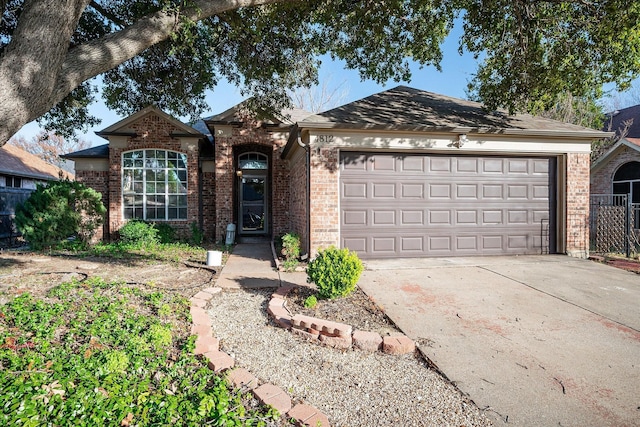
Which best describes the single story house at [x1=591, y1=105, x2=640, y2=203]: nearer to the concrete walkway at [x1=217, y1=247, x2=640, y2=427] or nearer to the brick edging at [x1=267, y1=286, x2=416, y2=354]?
the concrete walkway at [x1=217, y1=247, x2=640, y2=427]

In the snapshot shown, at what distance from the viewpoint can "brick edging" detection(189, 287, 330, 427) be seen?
2.21 m

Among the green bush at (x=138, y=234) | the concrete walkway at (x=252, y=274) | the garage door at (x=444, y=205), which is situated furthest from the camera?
the green bush at (x=138, y=234)

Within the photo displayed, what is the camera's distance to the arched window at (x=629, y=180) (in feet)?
39.4

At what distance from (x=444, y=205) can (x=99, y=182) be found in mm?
11177

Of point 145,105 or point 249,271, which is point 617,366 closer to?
point 249,271

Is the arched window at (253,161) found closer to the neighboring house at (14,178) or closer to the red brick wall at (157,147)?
the red brick wall at (157,147)

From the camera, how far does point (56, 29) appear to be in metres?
3.31

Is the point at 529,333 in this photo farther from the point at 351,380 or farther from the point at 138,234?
the point at 138,234

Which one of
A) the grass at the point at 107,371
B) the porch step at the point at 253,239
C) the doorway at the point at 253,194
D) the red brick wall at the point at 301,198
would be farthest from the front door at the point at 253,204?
the grass at the point at 107,371

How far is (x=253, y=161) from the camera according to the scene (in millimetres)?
12344

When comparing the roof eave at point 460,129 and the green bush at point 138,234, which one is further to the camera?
the green bush at point 138,234

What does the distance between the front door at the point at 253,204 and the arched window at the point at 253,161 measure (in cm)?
33

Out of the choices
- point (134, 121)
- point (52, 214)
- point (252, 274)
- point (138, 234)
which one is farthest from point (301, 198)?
point (134, 121)

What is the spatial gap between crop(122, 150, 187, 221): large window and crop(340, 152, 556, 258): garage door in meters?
6.60
